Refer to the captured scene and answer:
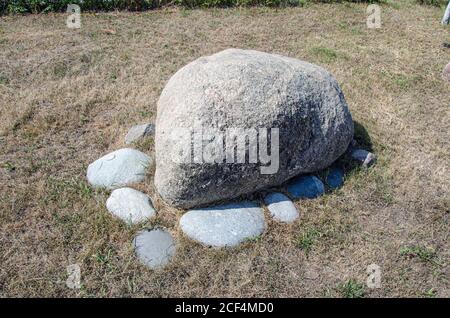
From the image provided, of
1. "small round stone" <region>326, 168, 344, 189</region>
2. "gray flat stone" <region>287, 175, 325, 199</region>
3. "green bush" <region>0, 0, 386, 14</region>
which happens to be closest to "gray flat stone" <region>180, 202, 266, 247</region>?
"gray flat stone" <region>287, 175, 325, 199</region>

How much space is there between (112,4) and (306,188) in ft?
21.5

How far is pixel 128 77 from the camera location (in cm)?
671

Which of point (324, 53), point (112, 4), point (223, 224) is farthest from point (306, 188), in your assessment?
point (112, 4)

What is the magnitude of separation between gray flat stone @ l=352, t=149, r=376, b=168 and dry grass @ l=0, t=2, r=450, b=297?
103 millimetres

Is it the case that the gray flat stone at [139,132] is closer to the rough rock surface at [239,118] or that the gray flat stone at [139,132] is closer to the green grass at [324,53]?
the rough rock surface at [239,118]

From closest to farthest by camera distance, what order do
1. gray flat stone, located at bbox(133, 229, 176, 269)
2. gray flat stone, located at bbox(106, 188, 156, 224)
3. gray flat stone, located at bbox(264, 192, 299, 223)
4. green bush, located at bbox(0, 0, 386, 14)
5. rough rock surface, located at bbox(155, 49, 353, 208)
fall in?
gray flat stone, located at bbox(133, 229, 176, 269) → rough rock surface, located at bbox(155, 49, 353, 208) → gray flat stone, located at bbox(106, 188, 156, 224) → gray flat stone, located at bbox(264, 192, 299, 223) → green bush, located at bbox(0, 0, 386, 14)

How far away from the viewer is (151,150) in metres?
5.01

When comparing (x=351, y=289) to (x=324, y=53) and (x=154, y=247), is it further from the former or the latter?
(x=324, y=53)

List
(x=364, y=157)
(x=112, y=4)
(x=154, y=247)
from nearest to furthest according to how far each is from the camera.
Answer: (x=154, y=247), (x=364, y=157), (x=112, y=4)

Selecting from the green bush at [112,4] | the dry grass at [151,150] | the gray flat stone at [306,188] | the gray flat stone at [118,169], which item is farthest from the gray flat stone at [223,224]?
the green bush at [112,4]

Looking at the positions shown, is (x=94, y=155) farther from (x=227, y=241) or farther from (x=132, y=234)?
(x=227, y=241)

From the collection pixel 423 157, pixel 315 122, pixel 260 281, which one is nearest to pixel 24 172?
pixel 260 281

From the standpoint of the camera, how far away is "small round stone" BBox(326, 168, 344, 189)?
4657 millimetres

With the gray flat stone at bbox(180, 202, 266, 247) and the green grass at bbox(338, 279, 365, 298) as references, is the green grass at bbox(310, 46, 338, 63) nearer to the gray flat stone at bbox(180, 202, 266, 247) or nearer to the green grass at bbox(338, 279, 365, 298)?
the gray flat stone at bbox(180, 202, 266, 247)
